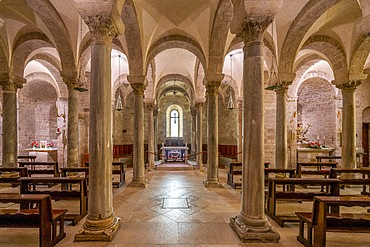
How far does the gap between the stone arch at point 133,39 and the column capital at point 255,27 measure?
3.67 m

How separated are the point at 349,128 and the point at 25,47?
12.7 metres

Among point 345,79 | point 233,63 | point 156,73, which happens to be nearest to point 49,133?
point 156,73

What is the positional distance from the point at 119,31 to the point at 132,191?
16.8 ft

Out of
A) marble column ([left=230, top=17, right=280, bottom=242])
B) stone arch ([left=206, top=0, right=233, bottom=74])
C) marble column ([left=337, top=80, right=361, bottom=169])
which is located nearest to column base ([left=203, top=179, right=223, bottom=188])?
stone arch ([left=206, top=0, right=233, bottom=74])

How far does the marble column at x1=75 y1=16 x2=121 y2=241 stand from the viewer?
4.09m

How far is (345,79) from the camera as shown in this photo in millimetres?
8797

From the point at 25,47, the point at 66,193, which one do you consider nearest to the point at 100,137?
the point at 66,193

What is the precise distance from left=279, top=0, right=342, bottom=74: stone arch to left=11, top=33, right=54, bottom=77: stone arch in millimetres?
8647

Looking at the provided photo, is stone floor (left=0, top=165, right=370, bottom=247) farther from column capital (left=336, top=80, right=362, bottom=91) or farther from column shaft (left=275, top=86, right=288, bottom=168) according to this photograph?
column capital (left=336, top=80, right=362, bottom=91)

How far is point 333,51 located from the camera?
9031 millimetres

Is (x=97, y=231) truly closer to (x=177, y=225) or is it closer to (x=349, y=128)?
(x=177, y=225)

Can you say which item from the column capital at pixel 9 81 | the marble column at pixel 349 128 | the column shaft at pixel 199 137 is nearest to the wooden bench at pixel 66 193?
the column capital at pixel 9 81

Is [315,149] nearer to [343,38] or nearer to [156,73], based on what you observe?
[343,38]

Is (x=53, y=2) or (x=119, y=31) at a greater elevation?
(x=53, y=2)
